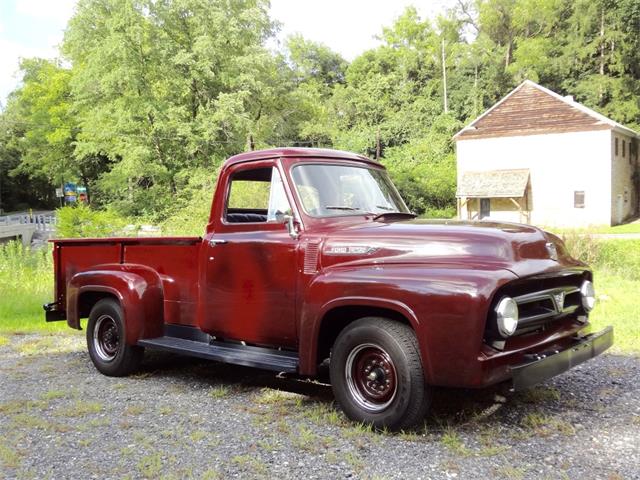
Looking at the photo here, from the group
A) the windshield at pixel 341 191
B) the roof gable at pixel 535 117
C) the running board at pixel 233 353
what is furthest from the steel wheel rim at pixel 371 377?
the roof gable at pixel 535 117

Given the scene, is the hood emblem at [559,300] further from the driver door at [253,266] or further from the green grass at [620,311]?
the green grass at [620,311]

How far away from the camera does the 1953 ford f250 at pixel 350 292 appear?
3.77m

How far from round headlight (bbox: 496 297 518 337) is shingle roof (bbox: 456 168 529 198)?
33487 mm

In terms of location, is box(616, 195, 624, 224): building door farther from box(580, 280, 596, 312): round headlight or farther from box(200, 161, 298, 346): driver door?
box(200, 161, 298, 346): driver door

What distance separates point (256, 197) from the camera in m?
5.43

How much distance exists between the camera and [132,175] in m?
36.0

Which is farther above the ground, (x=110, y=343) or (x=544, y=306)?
(x=544, y=306)

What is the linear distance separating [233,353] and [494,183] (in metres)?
34.4

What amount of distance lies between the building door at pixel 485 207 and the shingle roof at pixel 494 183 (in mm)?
1150

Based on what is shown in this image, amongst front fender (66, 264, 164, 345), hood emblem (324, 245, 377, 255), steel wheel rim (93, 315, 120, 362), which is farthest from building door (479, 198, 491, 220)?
hood emblem (324, 245, 377, 255)

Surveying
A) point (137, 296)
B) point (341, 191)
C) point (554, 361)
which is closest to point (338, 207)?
point (341, 191)

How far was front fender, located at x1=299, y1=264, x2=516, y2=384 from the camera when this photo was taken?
363cm

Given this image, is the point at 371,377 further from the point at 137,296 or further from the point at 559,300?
the point at 137,296

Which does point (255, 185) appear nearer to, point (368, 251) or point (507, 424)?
point (368, 251)
